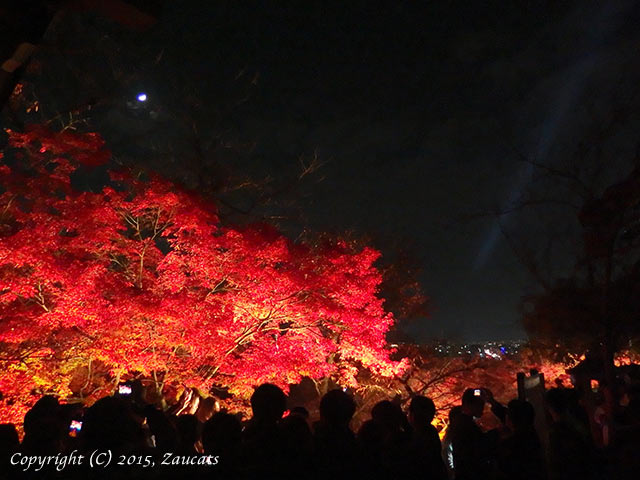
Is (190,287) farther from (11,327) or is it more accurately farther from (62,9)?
(62,9)

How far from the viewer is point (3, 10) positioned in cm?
246

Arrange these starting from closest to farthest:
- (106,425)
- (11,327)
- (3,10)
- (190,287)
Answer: (3,10) → (106,425) → (11,327) → (190,287)

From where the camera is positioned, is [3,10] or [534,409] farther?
[534,409]

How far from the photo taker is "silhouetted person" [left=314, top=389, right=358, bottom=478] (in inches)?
114

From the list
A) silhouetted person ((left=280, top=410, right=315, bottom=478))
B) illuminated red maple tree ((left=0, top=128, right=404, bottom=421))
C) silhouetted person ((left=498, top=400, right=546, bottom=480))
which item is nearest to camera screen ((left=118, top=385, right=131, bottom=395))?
illuminated red maple tree ((left=0, top=128, right=404, bottom=421))

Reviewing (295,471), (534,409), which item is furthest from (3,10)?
(534,409)

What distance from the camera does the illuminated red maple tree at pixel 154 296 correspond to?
862cm

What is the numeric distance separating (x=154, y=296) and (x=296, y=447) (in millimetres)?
6901

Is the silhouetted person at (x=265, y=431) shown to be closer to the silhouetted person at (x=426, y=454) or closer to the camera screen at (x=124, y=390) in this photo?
the silhouetted person at (x=426, y=454)

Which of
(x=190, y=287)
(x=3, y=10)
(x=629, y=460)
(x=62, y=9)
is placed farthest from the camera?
(x=190, y=287)

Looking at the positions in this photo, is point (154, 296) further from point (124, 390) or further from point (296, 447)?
point (296, 447)

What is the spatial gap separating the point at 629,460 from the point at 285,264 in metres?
7.78

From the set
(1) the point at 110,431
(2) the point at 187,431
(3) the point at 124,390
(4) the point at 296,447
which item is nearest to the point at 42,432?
(1) the point at 110,431

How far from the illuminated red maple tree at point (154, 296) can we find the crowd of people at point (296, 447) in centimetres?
548
